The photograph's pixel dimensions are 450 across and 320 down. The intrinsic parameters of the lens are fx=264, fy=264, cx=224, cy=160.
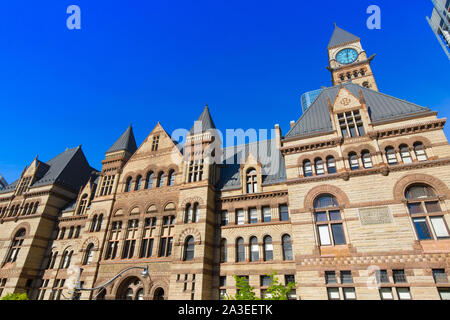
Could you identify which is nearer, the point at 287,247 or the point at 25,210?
the point at 287,247

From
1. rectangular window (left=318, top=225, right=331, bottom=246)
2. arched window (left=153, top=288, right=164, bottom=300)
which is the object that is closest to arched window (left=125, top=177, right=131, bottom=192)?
arched window (left=153, top=288, right=164, bottom=300)

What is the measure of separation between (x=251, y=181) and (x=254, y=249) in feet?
20.7

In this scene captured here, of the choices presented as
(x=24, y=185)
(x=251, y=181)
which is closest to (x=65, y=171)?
(x=24, y=185)

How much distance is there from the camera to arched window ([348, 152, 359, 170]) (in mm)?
20641

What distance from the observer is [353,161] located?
824 inches

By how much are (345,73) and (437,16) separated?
74.4 metres

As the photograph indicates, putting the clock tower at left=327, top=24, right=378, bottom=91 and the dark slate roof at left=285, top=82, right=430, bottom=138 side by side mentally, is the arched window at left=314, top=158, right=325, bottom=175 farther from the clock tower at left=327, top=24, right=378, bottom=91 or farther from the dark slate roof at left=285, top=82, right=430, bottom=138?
the clock tower at left=327, top=24, right=378, bottom=91

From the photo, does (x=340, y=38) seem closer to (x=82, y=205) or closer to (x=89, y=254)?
(x=82, y=205)

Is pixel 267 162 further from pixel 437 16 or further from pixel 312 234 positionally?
pixel 437 16

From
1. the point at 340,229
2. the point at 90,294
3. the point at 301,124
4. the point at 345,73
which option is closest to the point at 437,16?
the point at 345,73

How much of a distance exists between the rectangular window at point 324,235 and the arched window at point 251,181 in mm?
7444

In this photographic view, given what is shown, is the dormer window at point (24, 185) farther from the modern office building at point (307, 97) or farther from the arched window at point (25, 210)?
the modern office building at point (307, 97)

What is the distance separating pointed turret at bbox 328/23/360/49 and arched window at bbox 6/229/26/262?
5668cm

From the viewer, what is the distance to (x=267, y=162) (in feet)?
91.5
